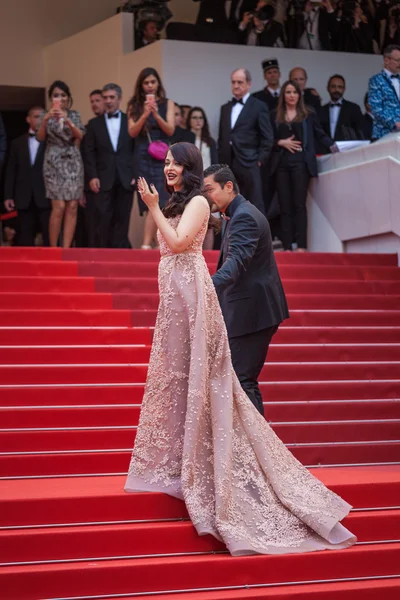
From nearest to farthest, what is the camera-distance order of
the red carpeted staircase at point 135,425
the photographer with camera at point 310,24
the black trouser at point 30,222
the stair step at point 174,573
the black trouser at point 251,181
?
the stair step at point 174,573 < the red carpeted staircase at point 135,425 < the black trouser at point 251,181 < the black trouser at point 30,222 < the photographer with camera at point 310,24

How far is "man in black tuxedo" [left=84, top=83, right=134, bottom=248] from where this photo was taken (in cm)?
964

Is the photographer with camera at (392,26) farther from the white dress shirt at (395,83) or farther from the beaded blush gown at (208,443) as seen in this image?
the beaded blush gown at (208,443)

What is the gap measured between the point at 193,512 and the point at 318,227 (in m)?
6.11

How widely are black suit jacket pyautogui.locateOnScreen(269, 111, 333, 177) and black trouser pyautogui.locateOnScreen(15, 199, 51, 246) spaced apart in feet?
7.16

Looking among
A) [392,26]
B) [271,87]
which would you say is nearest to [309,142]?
[271,87]

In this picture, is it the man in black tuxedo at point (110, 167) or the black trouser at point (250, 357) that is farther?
the man in black tuxedo at point (110, 167)

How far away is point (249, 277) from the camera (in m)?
5.72

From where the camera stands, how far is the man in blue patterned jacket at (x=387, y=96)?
9.90 metres

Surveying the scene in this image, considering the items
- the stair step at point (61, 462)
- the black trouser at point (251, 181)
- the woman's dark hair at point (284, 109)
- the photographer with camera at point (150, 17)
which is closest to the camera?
the stair step at point (61, 462)

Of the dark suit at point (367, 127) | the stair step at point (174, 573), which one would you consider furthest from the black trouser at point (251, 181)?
the stair step at point (174, 573)

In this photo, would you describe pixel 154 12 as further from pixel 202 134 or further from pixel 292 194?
pixel 292 194

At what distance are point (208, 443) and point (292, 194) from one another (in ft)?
19.0

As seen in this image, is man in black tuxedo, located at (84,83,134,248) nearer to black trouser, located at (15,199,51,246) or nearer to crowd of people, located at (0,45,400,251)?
crowd of people, located at (0,45,400,251)

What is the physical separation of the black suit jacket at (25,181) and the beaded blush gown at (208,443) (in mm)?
5353
